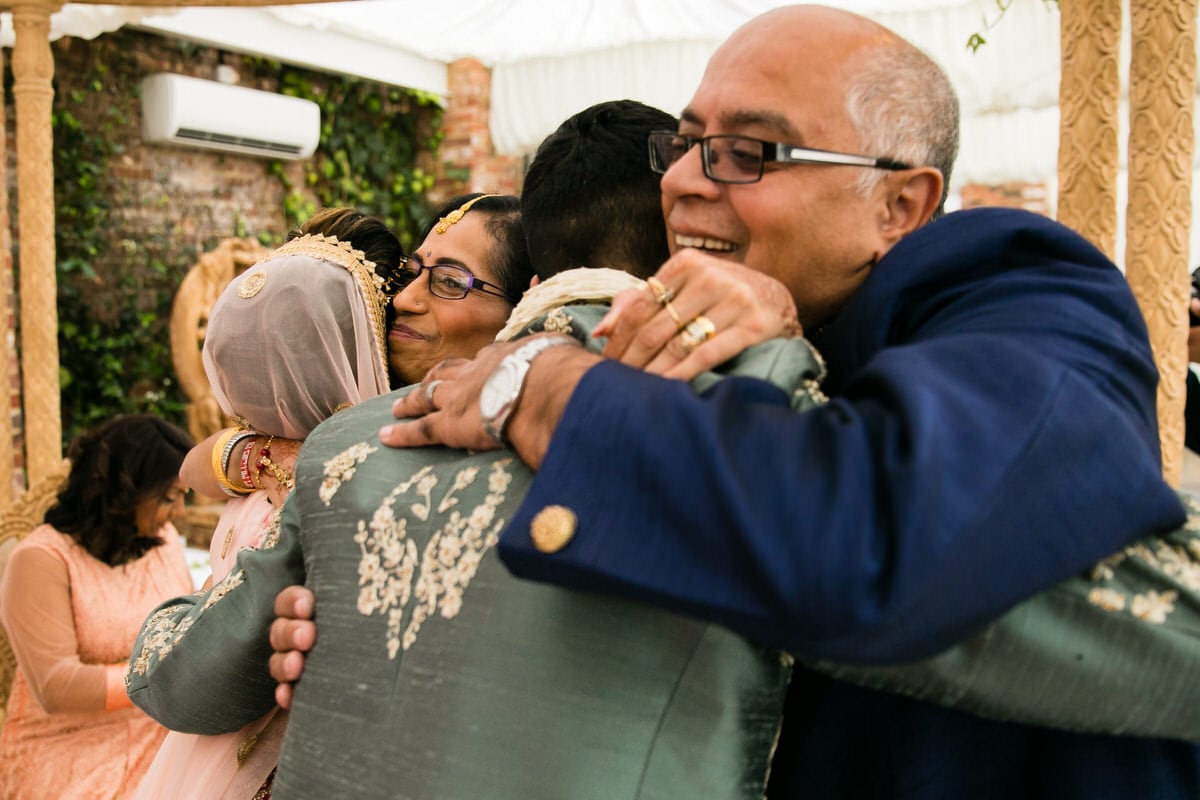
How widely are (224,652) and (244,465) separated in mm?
767

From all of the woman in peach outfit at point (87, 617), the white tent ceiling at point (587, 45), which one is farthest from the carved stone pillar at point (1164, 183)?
the white tent ceiling at point (587, 45)

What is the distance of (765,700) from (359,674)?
1.22ft

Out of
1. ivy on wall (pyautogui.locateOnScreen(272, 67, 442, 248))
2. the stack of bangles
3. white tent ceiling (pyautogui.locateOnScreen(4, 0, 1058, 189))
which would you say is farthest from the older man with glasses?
ivy on wall (pyautogui.locateOnScreen(272, 67, 442, 248))

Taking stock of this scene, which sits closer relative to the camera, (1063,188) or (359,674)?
(359,674)

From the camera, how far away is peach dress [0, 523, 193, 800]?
3109 mm

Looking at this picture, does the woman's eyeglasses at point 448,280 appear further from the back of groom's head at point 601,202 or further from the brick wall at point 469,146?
the brick wall at point 469,146

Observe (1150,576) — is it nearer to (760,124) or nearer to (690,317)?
(690,317)

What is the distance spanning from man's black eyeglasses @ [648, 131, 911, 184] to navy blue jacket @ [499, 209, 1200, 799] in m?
0.25

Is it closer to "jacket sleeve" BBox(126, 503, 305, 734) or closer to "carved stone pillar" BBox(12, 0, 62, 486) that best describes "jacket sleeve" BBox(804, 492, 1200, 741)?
"jacket sleeve" BBox(126, 503, 305, 734)

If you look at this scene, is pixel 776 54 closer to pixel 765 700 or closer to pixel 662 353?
pixel 662 353

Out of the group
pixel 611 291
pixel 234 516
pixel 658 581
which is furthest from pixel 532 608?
pixel 234 516

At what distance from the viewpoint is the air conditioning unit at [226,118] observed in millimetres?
7266

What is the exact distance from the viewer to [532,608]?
918 mm

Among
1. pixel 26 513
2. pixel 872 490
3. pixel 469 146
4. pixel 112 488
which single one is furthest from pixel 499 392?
pixel 469 146
